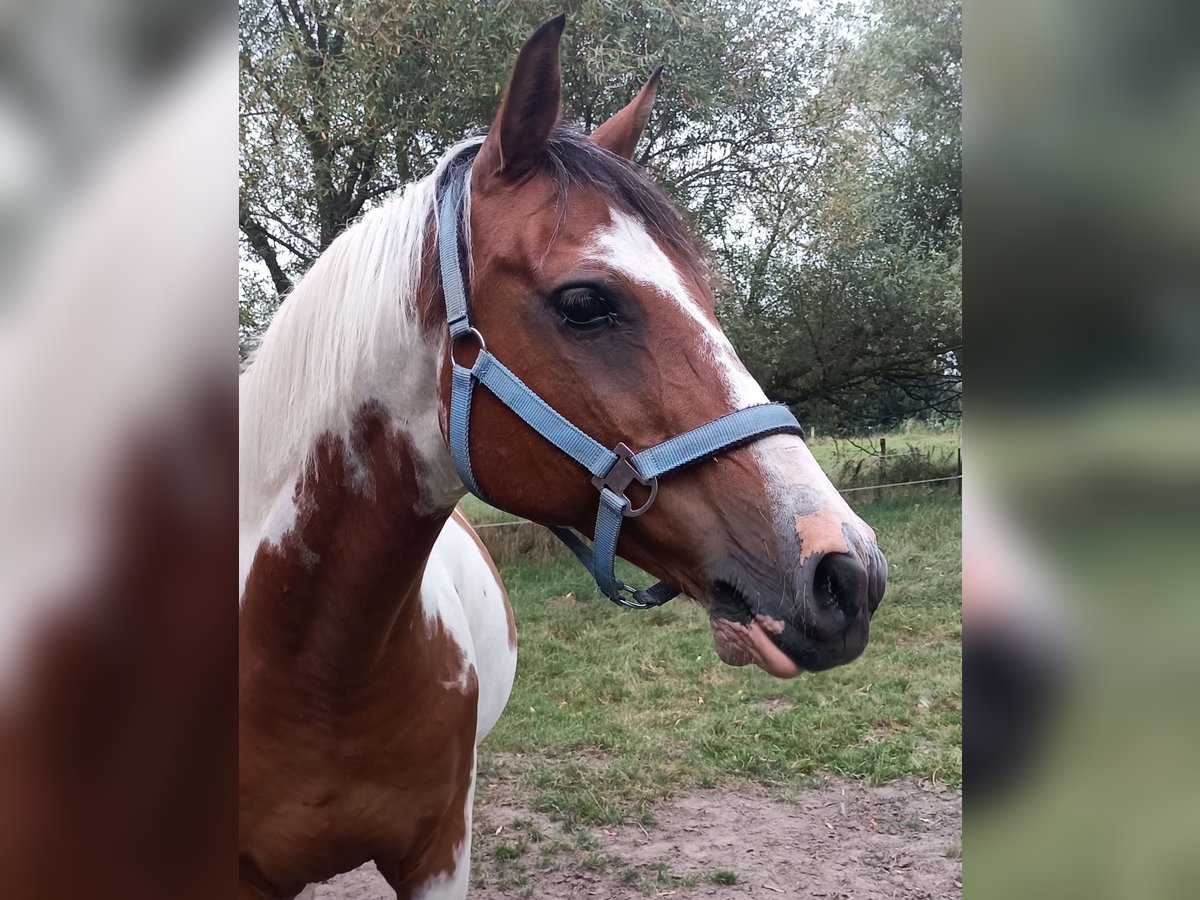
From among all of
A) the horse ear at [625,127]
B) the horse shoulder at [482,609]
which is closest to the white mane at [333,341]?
the horse ear at [625,127]

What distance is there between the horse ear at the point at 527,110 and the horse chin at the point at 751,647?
65 cm

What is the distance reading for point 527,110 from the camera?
3.10 feet

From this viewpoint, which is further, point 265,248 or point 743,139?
point 743,139

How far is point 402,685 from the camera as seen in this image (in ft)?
3.82

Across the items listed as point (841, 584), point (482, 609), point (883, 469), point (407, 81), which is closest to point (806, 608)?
point (841, 584)

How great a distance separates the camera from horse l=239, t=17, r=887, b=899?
0.85 metres

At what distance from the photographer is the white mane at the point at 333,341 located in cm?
102

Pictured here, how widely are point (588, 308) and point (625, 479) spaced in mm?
220
